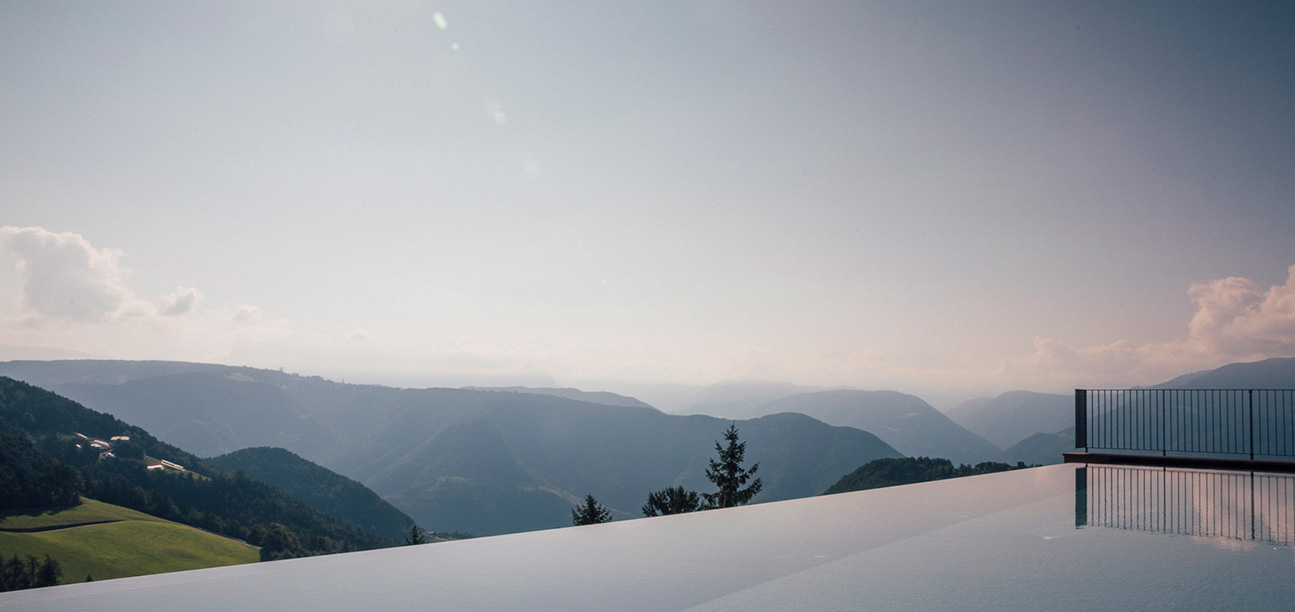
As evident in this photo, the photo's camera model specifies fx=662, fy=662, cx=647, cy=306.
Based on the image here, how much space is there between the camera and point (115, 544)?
7125 centimetres

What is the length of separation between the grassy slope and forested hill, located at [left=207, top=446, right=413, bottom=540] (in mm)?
42906

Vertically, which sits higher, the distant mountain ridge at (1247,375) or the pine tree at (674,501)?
the distant mountain ridge at (1247,375)

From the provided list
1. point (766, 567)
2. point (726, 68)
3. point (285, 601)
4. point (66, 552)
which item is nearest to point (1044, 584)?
point (766, 567)

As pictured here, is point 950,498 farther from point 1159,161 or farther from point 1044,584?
point 1159,161

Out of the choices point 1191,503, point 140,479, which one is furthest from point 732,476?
point 140,479

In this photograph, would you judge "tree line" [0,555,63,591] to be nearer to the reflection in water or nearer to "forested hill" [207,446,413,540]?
"forested hill" [207,446,413,540]

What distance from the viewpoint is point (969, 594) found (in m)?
3.51

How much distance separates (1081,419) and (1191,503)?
7926 millimetres

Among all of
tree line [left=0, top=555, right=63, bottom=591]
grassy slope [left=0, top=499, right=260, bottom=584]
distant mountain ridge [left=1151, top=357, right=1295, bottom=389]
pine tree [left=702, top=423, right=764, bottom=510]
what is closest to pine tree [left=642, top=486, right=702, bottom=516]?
pine tree [left=702, top=423, right=764, bottom=510]

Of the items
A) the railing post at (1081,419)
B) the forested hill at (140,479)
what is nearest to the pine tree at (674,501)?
the railing post at (1081,419)

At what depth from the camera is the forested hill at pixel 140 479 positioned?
264ft

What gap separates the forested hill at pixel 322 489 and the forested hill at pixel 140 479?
55.0ft

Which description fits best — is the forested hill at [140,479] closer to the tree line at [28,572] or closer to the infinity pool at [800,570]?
the tree line at [28,572]

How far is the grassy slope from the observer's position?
66750 millimetres
